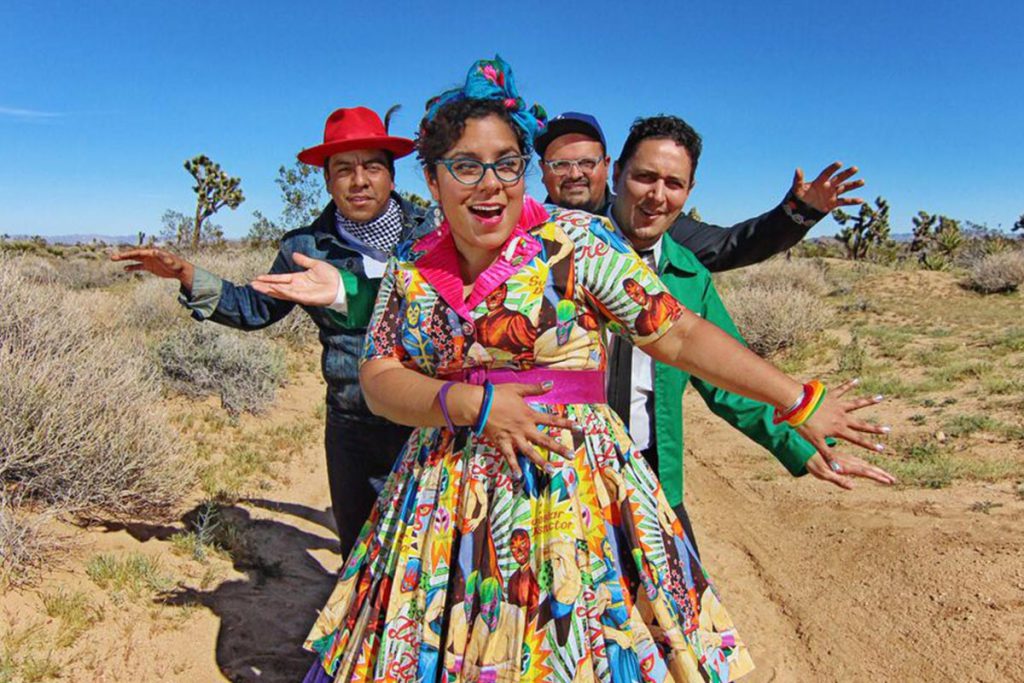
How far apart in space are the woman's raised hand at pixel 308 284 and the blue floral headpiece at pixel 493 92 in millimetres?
739

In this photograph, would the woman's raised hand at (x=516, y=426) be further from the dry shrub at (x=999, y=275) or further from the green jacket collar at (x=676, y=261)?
the dry shrub at (x=999, y=275)

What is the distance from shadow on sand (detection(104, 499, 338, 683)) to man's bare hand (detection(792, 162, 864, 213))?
324 centimetres

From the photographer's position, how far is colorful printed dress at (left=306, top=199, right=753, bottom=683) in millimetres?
1885

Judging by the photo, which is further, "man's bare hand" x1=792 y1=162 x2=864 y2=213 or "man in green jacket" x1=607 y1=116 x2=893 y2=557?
"man's bare hand" x1=792 y1=162 x2=864 y2=213

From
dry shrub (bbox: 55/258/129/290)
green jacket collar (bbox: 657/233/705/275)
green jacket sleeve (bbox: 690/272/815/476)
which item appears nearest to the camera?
green jacket sleeve (bbox: 690/272/815/476)

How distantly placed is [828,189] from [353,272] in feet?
6.40

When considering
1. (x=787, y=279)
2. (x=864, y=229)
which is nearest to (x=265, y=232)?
(x=787, y=279)

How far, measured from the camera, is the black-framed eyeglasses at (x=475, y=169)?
78.3 inches

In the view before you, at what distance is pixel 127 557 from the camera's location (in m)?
4.48

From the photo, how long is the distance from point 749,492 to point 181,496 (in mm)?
4470

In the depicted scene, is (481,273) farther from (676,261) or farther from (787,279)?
(787,279)

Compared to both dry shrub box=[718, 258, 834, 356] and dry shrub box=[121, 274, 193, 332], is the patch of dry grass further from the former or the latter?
dry shrub box=[718, 258, 834, 356]

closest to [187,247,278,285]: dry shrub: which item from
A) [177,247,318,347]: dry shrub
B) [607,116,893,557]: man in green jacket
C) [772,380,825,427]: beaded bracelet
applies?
[177,247,318,347]: dry shrub

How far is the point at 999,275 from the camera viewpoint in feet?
53.2
